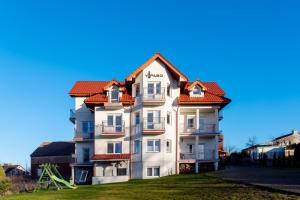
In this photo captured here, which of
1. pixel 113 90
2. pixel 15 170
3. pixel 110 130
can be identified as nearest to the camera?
pixel 110 130

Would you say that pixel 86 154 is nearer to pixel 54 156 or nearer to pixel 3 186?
pixel 3 186

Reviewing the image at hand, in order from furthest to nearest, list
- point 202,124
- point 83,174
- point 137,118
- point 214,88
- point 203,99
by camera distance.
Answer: point 214,88
point 83,174
point 202,124
point 203,99
point 137,118

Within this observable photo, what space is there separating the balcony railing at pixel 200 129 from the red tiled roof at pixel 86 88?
10.2 metres

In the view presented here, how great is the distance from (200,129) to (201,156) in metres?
2.83

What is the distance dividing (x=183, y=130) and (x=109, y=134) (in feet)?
25.5

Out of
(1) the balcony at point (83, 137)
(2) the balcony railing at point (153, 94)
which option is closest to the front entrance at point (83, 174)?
(1) the balcony at point (83, 137)

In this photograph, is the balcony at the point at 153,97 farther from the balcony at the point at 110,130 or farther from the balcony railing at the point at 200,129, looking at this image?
the balcony railing at the point at 200,129

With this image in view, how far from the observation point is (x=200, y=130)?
134ft

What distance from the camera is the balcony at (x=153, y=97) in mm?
38594

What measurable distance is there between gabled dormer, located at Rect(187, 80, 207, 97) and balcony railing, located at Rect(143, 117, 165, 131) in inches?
201

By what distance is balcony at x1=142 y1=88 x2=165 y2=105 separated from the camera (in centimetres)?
3859

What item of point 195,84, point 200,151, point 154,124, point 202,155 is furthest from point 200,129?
point 154,124

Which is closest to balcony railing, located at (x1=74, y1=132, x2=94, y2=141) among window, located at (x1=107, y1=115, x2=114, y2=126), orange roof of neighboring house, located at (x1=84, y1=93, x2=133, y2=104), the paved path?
window, located at (x1=107, y1=115, x2=114, y2=126)

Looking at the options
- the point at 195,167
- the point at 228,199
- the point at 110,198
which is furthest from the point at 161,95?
the point at 228,199
